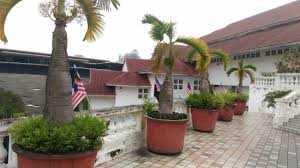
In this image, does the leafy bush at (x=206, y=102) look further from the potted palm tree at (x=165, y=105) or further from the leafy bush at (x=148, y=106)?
the leafy bush at (x=148, y=106)

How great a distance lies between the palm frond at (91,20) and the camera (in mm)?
3666

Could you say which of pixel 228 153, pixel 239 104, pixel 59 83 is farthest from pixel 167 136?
pixel 239 104

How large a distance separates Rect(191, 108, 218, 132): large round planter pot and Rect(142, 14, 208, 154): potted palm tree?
85.7 inches

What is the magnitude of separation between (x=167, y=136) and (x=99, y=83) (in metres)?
20.8

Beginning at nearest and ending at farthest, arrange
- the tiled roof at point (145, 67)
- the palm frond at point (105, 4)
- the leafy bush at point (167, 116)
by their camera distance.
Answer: the palm frond at point (105, 4), the leafy bush at point (167, 116), the tiled roof at point (145, 67)

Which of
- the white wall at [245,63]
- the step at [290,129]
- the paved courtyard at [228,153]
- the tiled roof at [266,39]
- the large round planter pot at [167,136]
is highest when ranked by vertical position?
the tiled roof at [266,39]

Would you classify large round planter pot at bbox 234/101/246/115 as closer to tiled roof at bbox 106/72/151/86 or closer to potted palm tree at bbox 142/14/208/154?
potted palm tree at bbox 142/14/208/154

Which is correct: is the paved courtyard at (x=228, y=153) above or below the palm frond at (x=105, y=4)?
below

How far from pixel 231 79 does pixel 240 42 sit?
3.19m

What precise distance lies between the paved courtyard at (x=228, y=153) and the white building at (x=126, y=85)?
16.3 m

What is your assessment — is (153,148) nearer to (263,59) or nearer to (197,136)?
(197,136)

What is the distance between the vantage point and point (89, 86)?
25297mm

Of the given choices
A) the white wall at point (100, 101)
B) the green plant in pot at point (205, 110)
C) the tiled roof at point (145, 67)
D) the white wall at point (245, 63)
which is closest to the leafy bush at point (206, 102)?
the green plant in pot at point (205, 110)

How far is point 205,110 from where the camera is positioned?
8188mm
